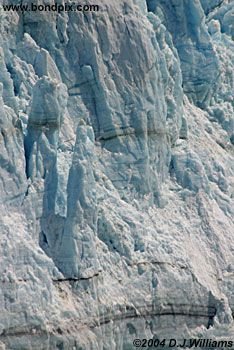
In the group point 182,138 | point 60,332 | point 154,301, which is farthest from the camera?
point 182,138

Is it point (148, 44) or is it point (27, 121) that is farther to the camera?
point (148, 44)

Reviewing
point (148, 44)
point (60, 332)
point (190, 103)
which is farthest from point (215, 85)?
point (60, 332)

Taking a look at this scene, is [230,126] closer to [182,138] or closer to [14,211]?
[182,138]

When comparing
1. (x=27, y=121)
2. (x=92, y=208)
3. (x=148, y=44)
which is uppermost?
(x=148, y=44)

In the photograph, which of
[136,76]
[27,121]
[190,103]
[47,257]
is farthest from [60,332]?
[190,103]

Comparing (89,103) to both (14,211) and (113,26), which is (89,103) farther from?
(14,211)

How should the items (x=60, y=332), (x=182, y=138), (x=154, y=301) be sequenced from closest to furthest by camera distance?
(x=60, y=332) < (x=154, y=301) < (x=182, y=138)

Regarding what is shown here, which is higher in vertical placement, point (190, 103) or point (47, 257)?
point (190, 103)
